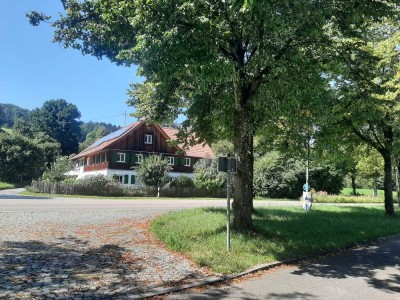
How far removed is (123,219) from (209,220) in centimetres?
376

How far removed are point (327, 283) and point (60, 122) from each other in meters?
95.6

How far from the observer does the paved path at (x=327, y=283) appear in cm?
666

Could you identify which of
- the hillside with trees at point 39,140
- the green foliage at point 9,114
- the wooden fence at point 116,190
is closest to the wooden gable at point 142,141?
the wooden fence at point 116,190

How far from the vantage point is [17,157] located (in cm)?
6222

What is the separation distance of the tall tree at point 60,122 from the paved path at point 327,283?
91612mm

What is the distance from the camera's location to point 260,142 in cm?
1709

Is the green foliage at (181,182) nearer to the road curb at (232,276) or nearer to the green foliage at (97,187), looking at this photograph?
the green foliage at (97,187)

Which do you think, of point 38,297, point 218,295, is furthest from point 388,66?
point 38,297

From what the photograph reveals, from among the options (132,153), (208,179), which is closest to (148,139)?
(132,153)

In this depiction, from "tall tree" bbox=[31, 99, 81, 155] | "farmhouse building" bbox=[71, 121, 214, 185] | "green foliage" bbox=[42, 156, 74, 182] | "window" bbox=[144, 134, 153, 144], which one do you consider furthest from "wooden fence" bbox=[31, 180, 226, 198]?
"tall tree" bbox=[31, 99, 81, 155]

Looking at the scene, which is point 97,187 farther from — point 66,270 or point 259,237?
point 66,270

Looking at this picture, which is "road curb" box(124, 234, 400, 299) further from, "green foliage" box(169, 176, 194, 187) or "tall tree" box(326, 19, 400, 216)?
"green foliage" box(169, 176, 194, 187)

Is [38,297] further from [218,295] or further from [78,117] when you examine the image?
[78,117]

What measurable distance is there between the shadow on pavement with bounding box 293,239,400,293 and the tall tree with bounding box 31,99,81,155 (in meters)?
90.9
